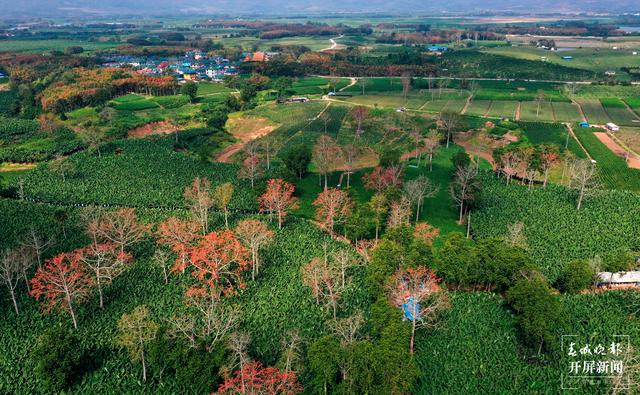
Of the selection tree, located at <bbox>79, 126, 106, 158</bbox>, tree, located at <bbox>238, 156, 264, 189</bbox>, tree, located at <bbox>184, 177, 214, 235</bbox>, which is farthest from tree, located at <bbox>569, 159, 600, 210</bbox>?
tree, located at <bbox>79, 126, 106, 158</bbox>

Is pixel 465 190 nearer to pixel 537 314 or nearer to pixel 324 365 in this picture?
pixel 537 314

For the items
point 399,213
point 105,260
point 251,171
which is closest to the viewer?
point 105,260

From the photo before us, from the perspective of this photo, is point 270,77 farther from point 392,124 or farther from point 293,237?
point 293,237

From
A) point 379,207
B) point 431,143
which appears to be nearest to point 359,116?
point 431,143

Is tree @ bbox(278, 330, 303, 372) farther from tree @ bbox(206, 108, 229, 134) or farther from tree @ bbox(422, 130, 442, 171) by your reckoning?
tree @ bbox(206, 108, 229, 134)

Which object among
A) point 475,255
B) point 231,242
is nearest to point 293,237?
point 231,242

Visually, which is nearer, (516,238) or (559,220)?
(516,238)
